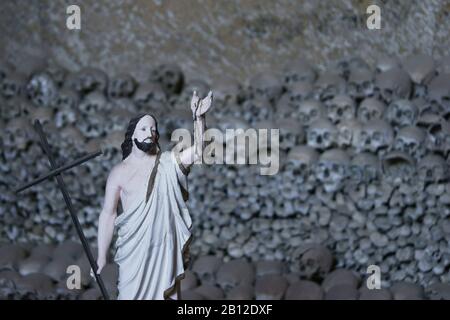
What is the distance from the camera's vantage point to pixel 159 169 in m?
→ 3.85

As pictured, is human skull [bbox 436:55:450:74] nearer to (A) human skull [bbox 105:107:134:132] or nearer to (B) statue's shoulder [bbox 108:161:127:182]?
(A) human skull [bbox 105:107:134:132]

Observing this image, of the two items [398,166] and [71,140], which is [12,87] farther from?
[398,166]

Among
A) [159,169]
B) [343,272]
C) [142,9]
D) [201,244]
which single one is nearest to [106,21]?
[142,9]

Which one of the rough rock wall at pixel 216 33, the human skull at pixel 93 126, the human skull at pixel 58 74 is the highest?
the rough rock wall at pixel 216 33

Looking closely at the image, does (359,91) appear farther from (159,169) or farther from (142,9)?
(159,169)

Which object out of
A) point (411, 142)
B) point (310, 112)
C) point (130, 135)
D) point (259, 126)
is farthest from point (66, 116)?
point (130, 135)

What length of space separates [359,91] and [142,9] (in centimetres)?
126

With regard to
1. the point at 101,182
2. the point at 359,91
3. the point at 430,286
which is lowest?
the point at 430,286

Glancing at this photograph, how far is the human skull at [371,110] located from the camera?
6.41 m

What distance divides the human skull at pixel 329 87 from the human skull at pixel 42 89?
4.44ft

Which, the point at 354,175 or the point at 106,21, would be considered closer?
the point at 354,175

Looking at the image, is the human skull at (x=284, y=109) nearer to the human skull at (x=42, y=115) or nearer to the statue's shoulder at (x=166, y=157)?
the human skull at (x=42, y=115)

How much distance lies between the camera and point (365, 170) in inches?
246

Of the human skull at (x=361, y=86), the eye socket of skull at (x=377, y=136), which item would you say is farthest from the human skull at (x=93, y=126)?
the eye socket of skull at (x=377, y=136)
